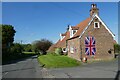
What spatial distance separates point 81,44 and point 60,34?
3131cm

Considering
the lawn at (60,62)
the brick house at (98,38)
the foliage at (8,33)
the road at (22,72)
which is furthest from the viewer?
the foliage at (8,33)

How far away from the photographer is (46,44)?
102688 millimetres

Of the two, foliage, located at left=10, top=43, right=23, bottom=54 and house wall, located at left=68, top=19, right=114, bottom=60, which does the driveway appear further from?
foliage, located at left=10, top=43, right=23, bottom=54

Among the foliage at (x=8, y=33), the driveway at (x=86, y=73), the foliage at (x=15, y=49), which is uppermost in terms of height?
the foliage at (x=8, y=33)

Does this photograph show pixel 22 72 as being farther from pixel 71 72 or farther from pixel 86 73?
pixel 86 73

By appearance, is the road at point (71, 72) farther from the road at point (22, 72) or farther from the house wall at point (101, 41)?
the house wall at point (101, 41)

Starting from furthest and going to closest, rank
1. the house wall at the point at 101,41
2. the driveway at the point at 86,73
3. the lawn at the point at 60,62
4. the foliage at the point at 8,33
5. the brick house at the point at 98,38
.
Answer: the foliage at the point at 8,33 → the house wall at the point at 101,41 → the brick house at the point at 98,38 → the lawn at the point at 60,62 → the driveway at the point at 86,73

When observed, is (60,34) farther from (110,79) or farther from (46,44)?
(110,79)

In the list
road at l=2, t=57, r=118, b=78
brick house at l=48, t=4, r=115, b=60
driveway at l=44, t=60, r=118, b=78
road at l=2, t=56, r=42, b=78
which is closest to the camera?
driveway at l=44, t=60, r=118, b=78

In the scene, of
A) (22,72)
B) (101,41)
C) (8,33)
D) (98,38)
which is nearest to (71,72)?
(22,72)

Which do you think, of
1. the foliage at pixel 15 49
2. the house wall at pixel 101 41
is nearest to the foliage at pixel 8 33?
the foliage at pixel 15 49

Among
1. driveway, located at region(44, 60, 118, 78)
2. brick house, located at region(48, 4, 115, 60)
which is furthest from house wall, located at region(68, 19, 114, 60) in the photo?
driveway, located at region(44, 60, 118, 78)

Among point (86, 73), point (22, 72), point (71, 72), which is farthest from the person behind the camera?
point (22, 72)

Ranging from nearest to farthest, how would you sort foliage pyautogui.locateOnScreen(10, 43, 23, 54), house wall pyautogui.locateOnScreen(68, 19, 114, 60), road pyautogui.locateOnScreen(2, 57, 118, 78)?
road pyautogui.locateOnScreen(2, 57, 118, 78) → house wall pyautogui.locateOnScreen(68, 19, 114, 60) → foliage pyautogui.locateOnScreen(10, 43, 23, 54)
